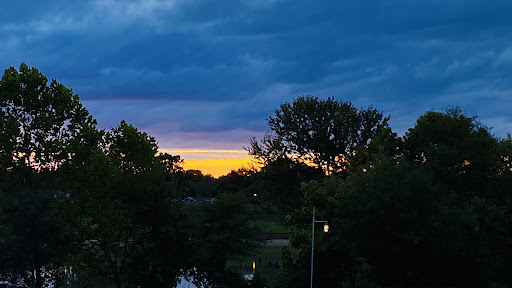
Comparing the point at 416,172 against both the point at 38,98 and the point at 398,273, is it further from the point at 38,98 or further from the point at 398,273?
the point at 38,98

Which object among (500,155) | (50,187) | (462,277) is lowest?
(462,277)

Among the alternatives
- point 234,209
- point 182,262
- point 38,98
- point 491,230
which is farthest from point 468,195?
point 38,98

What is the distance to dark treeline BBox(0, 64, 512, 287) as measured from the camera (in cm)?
2864

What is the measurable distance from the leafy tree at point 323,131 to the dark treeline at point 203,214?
1243 inches

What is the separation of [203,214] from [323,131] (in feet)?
120

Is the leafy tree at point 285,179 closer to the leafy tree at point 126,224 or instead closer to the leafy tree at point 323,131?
the leafy tree at point 323,131

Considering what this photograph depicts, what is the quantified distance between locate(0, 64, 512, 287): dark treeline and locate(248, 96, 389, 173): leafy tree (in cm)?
3156

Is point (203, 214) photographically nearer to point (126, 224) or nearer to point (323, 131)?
point (126, 224)

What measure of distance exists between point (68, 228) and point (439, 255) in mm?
20787

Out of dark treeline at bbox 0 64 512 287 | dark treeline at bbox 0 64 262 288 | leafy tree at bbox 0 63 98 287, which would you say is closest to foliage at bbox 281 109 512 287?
dark treeline at bbox 0 64 512 287

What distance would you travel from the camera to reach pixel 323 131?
227 ft

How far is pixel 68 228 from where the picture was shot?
2994cm

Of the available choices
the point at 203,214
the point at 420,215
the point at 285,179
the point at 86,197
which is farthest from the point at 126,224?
the point at 285,179

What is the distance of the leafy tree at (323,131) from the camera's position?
6950 centimetres
